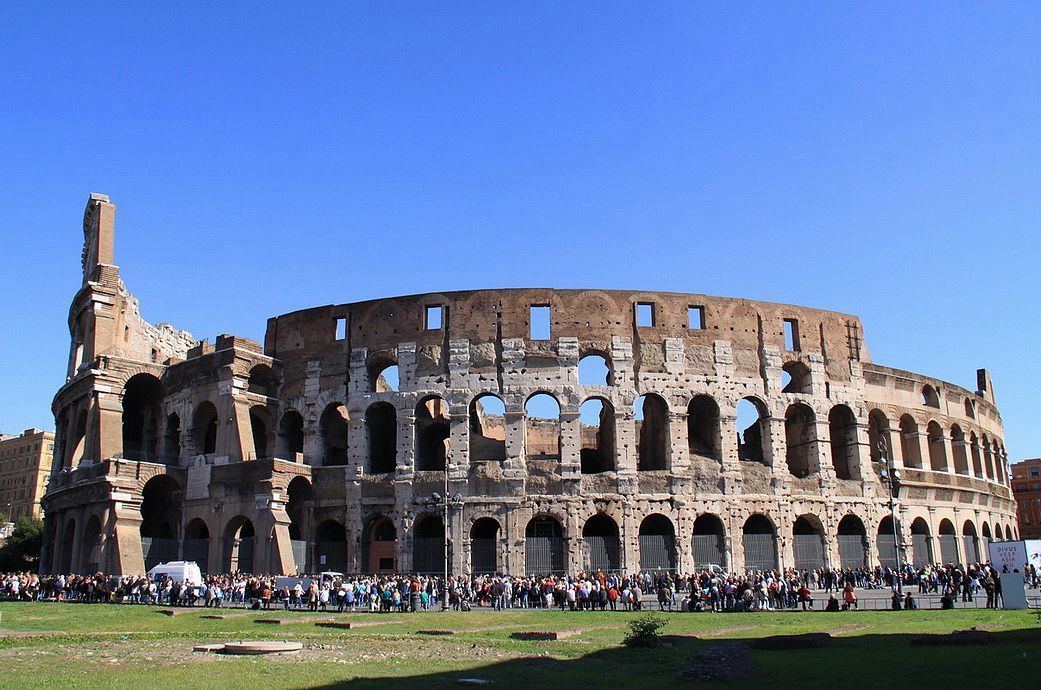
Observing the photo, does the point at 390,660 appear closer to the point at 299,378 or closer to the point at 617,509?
the point at 617,509

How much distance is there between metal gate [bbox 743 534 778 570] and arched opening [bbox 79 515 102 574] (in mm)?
23735

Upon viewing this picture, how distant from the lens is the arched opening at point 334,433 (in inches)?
1510

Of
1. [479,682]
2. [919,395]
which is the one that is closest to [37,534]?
[919,395]

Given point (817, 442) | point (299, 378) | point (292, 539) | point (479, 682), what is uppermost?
point (299, 378)

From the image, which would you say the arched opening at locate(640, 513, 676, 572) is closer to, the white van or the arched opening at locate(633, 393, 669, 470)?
the arched opening at locate(633, 393, 669, 470)

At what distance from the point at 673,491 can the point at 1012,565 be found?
37.9 feet

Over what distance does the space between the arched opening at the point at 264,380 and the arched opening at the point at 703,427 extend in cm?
1683

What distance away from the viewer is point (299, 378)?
3909cm

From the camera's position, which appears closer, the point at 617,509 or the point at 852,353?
the point at 617,509

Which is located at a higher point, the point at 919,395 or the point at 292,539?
the point at 919,395

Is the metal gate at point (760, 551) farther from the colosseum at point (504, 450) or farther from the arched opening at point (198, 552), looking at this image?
the arched opening at point (198, 552)

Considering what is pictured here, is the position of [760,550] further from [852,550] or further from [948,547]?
[948,547]

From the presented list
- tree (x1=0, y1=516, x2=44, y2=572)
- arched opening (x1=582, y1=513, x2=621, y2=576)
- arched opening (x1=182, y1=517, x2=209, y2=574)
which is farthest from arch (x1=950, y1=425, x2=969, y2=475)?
tree (x1=0, y1=516, x2=44, y2=572)

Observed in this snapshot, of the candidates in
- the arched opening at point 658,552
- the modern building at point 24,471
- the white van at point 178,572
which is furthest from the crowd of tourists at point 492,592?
the modern building at point 24,471
